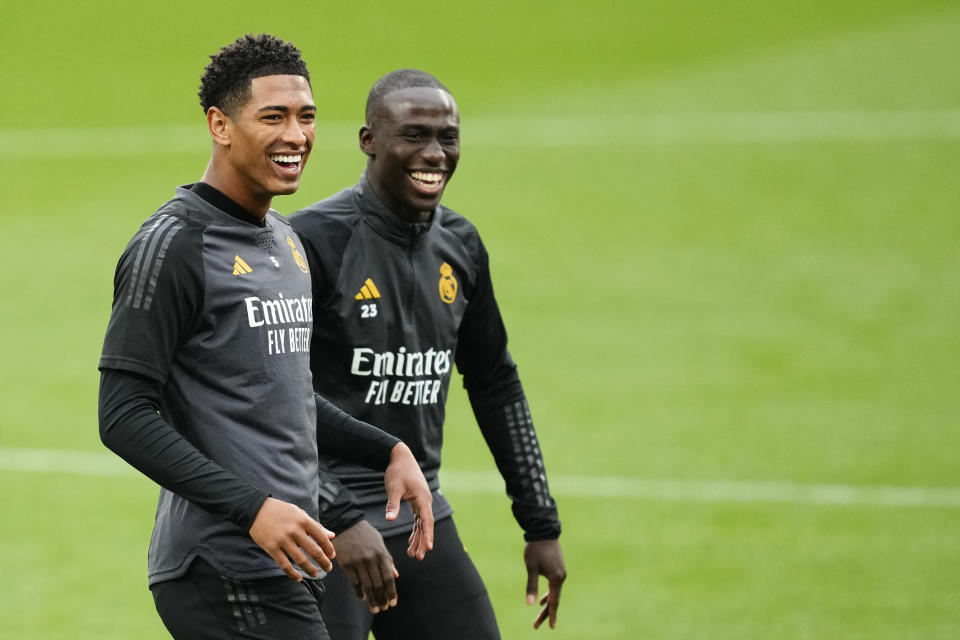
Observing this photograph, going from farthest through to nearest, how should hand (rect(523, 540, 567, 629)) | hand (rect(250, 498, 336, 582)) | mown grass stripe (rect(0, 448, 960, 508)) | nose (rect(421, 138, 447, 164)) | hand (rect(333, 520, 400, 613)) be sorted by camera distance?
mown grass stripe (rect(0, 448, 960, 508)) < hand (rect(523, 540, 567, 629)) < nose (rect(421, 138, 447, 164)) < hand (rect(333, 520, 400, 613)) < hand (rect(250, 498, 336, 582))

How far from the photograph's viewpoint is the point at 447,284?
540 cm

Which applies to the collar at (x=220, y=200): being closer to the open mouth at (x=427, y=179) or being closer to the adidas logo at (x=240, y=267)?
the adidas logo at (x=240, y=267)

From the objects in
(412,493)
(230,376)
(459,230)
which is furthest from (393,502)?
(459,230)

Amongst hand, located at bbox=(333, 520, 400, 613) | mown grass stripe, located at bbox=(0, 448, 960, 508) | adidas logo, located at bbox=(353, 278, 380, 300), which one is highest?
adidas logo, located at bbox=(353, 278, 380, 300)

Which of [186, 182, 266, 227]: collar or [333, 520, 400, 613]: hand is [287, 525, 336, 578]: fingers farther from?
[186, 182, 266, 227]: collar

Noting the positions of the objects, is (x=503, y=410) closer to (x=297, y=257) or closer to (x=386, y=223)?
(x=386, y=223)

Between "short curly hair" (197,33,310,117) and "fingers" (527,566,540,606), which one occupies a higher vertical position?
"short curly hair" (197,33,310,117)

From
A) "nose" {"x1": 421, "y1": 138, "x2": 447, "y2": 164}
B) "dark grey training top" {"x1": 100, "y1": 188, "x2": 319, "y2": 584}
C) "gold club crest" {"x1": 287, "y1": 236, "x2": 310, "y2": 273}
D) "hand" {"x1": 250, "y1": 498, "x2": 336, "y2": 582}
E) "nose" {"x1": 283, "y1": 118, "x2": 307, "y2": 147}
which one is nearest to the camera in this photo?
"hand" {"x1": 250, "y1": 498, "x2": 336, "y2": 582}

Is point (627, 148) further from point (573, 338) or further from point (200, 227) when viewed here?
point (200, 227)

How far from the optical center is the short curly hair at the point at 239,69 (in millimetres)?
4121

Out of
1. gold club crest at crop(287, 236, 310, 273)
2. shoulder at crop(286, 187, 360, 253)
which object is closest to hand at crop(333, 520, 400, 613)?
gold club crest at crop(287, 236, 310, 273)

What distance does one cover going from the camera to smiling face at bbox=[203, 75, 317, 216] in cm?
410

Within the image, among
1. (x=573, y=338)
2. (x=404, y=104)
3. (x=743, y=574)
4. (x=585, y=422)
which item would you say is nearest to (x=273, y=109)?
(x=404, y=104)

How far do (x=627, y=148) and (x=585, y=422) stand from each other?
941 centimetres
